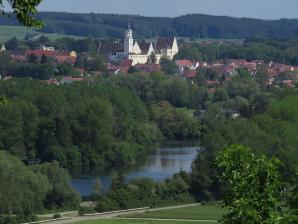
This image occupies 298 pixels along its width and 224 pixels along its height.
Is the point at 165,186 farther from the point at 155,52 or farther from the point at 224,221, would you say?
the point at 155,52

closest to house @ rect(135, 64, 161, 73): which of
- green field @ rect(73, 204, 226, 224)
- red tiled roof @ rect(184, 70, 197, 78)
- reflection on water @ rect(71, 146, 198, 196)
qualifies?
red tiled roof @ rect(184, 70, 197, 78)

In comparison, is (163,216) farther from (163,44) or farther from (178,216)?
(163,44)

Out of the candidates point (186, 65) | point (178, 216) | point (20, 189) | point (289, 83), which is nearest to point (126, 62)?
point (186, 65)

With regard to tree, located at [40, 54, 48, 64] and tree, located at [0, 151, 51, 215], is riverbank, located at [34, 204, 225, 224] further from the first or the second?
tree, located at [40, 54, 48, 64]

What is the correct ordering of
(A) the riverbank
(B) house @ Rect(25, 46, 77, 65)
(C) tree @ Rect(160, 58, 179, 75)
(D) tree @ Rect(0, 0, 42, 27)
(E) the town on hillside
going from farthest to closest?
(C) tree @ Rect(160, 58, 179, 75) → (B) house @ Rect(25, 46, 77, 65) → (E) the town on hillside → (A) the riverbank → (D) tree @ Rect(0, 0, 42, 27)

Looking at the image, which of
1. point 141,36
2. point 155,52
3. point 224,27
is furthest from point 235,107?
point 224,27

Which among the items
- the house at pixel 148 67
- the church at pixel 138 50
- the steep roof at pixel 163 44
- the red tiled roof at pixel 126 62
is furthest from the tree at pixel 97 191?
the steep roof at pixel 163 44

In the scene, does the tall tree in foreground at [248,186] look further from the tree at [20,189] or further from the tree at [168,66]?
the tree at [168,66]
